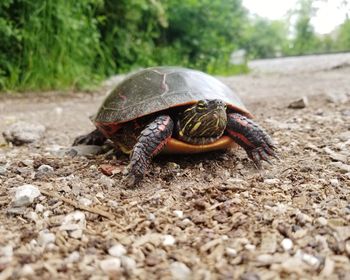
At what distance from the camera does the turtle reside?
7.86 feet

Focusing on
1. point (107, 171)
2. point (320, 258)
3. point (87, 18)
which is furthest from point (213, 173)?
point (87, 18)

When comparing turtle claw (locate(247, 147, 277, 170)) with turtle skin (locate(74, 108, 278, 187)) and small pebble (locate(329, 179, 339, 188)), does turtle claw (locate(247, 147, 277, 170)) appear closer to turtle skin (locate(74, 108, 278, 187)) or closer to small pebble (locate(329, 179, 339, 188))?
turtle skin (locate(74, 108, 278, 187))

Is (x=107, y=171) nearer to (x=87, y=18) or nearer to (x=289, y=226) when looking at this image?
(x=289, y=226)

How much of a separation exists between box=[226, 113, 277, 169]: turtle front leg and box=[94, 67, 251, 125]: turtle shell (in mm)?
166

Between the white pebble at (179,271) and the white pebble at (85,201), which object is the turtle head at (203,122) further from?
the white pebble at (179,271)

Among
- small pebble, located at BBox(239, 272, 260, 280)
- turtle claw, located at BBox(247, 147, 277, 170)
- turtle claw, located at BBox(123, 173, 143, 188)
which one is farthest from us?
turtle claw, located at BBox(247, 147, 277, 170)

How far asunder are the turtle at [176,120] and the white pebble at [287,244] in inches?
36.9

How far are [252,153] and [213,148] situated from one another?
0.80ft

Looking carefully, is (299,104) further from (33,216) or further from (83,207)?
(33,216)

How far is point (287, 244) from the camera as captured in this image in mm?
1511

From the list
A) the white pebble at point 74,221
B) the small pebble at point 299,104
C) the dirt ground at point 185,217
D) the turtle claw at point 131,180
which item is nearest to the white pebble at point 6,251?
the dirt ground at point 185,217

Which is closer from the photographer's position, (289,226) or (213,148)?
(289,226)

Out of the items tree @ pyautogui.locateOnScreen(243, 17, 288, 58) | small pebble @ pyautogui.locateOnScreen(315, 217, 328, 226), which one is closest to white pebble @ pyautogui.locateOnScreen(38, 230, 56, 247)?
small pebble @ pyautogui.locateOnScreen(315, 217, 328, 226)

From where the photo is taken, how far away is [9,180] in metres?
2.31
